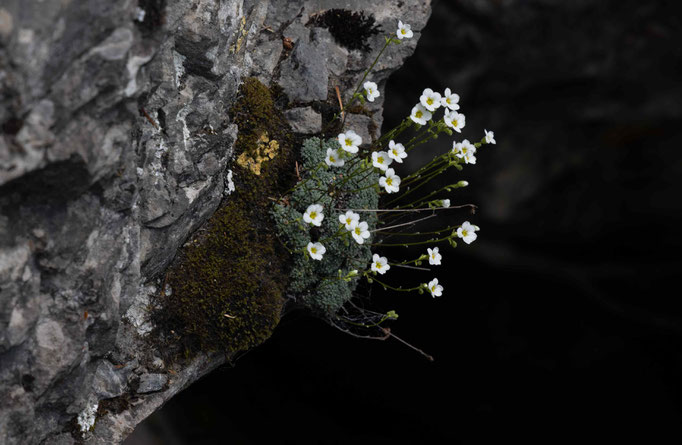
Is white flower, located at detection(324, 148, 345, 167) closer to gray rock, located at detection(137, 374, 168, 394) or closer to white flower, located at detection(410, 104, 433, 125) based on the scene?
white flower, located at detection(410, 104, 433, 125)

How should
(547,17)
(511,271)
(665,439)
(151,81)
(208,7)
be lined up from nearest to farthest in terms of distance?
1. (151,81)
2. (208,7)
3. (547,17)
4. (665,439)
5. (511,271)

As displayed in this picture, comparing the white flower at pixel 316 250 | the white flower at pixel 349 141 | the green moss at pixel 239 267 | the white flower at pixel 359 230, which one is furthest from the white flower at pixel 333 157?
the green moss at pixel 239 267

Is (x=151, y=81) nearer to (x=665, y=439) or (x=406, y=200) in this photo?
(x=406, y=200)

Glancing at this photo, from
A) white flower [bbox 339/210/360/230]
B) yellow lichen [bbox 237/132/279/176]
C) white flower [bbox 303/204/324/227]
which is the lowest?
white flower [bbox 303/204/324/227]

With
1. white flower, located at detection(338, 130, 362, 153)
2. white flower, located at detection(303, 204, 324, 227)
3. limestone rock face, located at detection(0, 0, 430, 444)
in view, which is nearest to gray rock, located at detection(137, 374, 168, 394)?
limestone rock face, located at detection(0, 0, 430, 444)

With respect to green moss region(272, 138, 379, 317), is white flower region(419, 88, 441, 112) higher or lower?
higher

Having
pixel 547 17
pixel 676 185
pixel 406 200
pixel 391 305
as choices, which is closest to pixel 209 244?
pixel 406 200
